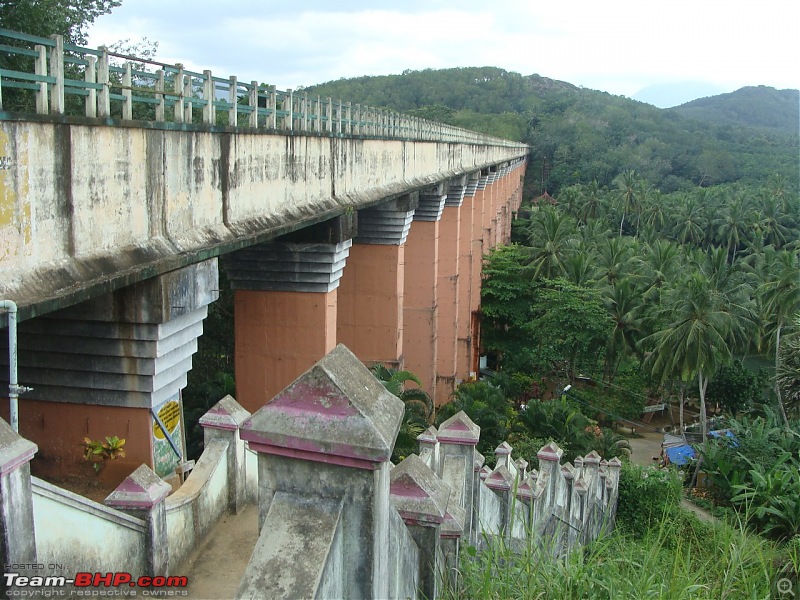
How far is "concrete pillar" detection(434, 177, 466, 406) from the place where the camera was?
25125 mm

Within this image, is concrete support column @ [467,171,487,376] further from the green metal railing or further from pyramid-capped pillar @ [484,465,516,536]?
pyramid-capped pillar @ [484,465,516,536]

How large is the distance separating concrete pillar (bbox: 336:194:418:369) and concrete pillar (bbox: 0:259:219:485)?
9.19m

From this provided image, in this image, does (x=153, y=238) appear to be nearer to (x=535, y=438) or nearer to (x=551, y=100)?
(x=535, y=438)

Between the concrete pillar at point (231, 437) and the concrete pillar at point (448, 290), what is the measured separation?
58.7 ft

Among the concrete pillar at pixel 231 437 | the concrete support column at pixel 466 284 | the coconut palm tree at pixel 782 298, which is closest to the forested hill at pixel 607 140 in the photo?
the coconut palm tree at pixel 782 298

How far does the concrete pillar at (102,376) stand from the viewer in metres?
7.58

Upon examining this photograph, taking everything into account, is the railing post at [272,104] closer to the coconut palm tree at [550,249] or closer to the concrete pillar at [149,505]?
the concrete pillar at [149,505]

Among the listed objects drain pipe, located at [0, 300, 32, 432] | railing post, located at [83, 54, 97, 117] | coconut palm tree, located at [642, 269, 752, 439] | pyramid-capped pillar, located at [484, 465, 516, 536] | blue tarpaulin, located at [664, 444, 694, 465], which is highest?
railing post, located at [83, 54, 97, 117]

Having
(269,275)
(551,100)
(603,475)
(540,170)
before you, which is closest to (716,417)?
(603,475)

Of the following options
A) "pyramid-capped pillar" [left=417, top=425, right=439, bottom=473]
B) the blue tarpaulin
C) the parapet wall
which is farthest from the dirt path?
the blue tarpaulin

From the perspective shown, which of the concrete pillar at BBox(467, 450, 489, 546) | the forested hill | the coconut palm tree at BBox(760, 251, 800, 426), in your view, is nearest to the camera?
the concrete pillar at BBox(467, 450, 489, 546)

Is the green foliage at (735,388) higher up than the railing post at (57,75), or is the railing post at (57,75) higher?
the railing post at (57,75)

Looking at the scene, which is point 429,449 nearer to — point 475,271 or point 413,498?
point 413,498

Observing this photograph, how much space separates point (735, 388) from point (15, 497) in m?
30.1
